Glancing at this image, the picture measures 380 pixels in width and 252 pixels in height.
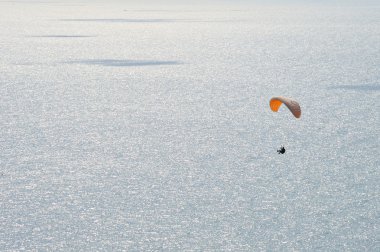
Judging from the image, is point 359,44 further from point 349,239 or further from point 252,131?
point 349,239

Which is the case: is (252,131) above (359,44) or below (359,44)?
below

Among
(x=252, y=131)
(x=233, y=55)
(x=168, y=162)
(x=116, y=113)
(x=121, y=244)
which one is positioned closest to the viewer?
(x=121, y=244)

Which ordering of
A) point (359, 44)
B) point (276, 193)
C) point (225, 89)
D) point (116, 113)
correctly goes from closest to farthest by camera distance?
point (276, 193)
point (116, 113)
point (225, 89)
point (359, 44)

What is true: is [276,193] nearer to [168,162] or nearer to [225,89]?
[168,162]

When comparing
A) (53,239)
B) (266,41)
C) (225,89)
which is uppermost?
(266,41)

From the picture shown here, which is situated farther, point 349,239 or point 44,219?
point 44,219

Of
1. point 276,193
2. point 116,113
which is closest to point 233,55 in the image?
point 116,113
